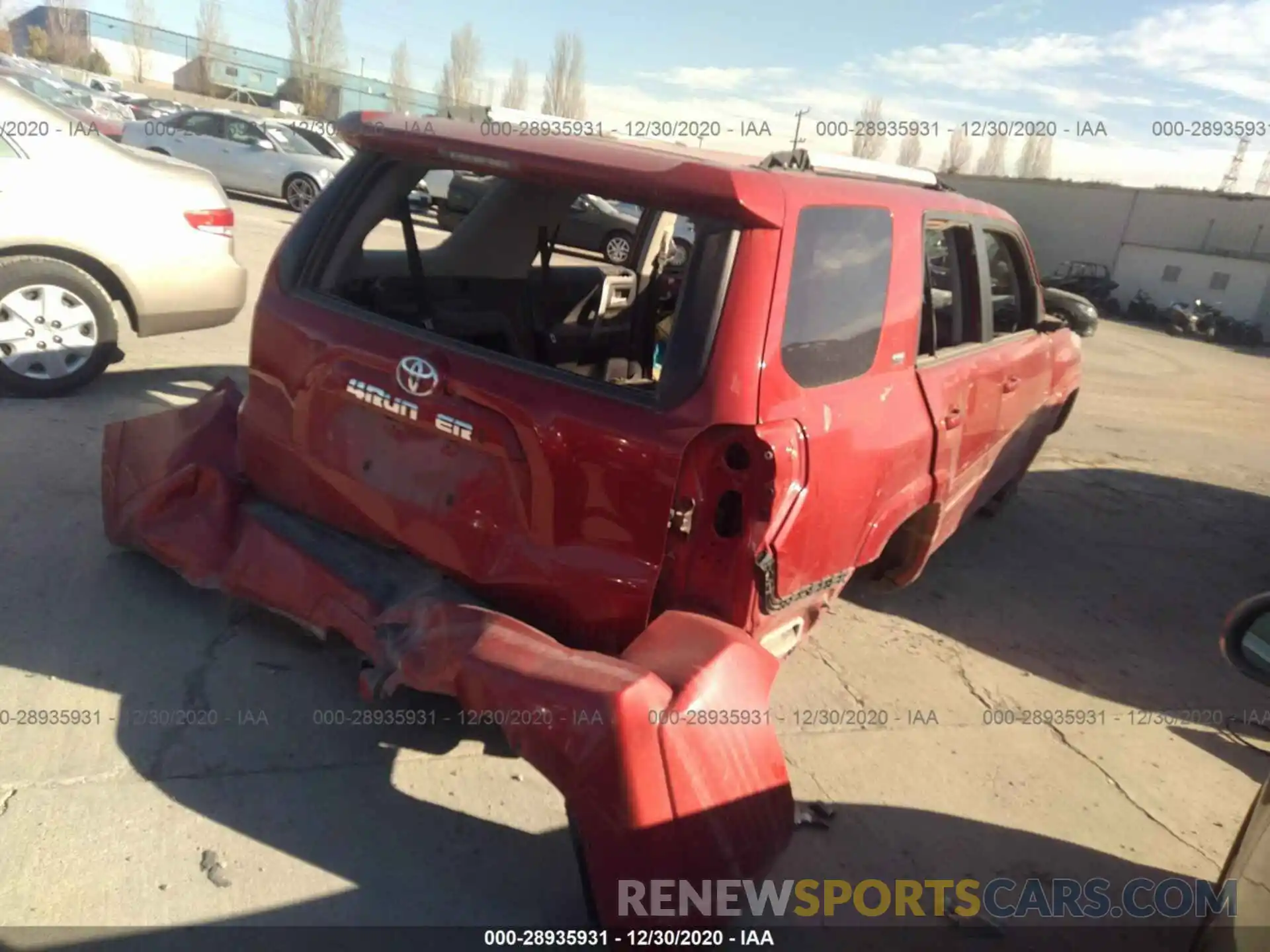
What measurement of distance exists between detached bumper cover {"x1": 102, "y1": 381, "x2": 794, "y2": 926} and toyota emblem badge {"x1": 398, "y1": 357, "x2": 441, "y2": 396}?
1.97 feet

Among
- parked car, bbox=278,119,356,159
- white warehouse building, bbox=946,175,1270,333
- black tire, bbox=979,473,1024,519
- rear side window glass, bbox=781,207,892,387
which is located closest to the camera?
rear side window glass, bbox=781,207,892,387

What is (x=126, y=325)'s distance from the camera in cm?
750

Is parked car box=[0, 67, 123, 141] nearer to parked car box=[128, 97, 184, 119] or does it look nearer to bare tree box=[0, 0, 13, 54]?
parked car box=[128, 97, 184, 119]

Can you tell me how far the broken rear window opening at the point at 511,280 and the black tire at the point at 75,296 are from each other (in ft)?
8.32

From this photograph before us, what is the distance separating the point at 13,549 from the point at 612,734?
2926 mm

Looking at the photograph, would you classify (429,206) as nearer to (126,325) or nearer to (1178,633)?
(126,325)

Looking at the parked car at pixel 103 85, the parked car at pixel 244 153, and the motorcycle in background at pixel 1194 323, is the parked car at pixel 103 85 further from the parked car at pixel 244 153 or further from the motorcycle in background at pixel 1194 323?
the motorcycle in background at pixel 1194 323

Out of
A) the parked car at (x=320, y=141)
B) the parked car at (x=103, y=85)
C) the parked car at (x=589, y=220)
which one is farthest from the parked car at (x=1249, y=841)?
the parked car at (x=103, y=85)

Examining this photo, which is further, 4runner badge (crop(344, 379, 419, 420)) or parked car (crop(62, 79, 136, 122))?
parked car (crop(62, 79, 136, 122))

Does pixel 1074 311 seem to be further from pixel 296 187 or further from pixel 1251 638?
pixel 296 187

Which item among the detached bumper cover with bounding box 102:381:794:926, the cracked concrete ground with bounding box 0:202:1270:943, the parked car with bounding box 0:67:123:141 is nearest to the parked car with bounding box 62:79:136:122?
the parked car with bounding box 0:67:123:141

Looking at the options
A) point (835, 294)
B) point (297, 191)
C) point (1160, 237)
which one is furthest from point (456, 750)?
point (1160, 237)

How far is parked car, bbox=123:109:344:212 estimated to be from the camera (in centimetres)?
1658

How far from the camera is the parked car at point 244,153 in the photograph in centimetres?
1658
